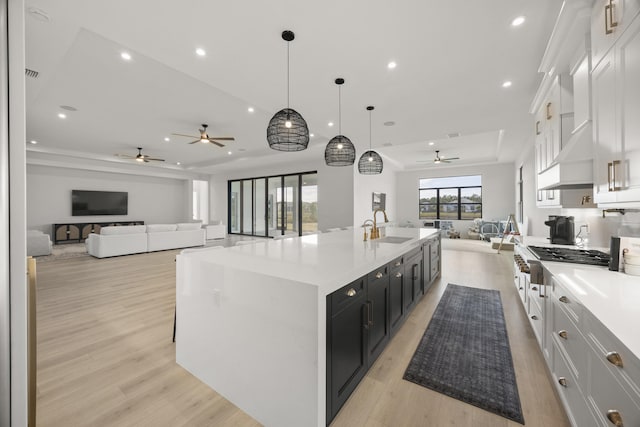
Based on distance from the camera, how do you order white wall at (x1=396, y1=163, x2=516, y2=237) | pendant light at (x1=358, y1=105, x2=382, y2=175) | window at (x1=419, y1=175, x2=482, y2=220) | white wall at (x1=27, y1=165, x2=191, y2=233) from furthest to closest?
window at (x1=419, y1=175, x2=482, y2=220) → white wall at (x1=396, y1=163, x2=516, y2=237) → white wall at (x1=27, y1=165, x2=191, y2=233) → pendant light at (x1=358, y1=105, x2=382, y2=175)

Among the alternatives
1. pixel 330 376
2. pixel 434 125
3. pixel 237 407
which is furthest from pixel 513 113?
pixel 237 407

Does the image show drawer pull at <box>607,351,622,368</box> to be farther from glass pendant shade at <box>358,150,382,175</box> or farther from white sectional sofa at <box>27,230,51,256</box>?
white sectional sofa at <box>27,230,51,256</box>

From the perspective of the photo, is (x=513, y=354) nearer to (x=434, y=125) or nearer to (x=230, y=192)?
(x=434, y=125)

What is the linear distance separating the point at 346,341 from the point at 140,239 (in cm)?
699

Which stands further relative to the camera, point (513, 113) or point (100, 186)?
point (100, 186)

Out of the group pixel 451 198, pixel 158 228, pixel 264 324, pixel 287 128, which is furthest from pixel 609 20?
pixel 451 198

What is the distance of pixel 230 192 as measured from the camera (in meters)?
11.3

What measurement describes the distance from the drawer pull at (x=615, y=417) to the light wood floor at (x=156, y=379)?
0.69 meters

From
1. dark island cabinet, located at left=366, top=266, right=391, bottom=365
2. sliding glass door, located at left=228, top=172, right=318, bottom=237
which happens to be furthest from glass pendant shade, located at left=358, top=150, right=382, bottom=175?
sliding glass door, located at left=228, top=172, right=318, bottom=237

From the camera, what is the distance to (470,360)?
82.7 inches

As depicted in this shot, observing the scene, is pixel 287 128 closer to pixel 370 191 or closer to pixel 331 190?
pixel 331 190

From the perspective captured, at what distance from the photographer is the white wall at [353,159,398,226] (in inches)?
296

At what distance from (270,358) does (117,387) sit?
4.08 feet

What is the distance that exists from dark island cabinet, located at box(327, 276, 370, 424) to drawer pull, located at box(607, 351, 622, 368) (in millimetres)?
1077
